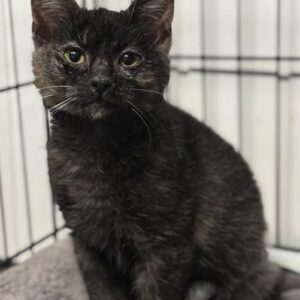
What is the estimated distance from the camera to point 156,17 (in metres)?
1.02

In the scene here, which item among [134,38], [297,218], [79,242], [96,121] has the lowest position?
[297,218]

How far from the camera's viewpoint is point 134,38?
0.98 m

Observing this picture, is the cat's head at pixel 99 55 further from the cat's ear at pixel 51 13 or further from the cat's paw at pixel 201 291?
the cat's paw at pixel 201 291

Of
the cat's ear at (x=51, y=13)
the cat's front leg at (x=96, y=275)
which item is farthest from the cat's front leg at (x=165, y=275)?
the cat's ear at (x=51, y=13)

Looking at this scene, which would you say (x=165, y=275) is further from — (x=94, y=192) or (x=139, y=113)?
(x=139, y=113)

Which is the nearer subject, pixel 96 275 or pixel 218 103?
pixel 96 275

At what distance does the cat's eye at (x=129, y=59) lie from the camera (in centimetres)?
96

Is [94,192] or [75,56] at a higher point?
[75,56]

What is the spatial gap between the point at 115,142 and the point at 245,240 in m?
0.38

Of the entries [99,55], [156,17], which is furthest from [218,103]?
[99,55]

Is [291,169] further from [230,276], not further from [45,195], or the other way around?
[45,195]

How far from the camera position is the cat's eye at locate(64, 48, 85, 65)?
0.94 m

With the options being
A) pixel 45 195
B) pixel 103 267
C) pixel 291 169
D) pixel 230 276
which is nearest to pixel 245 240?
pixel 230 276

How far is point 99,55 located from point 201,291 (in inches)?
21.4
